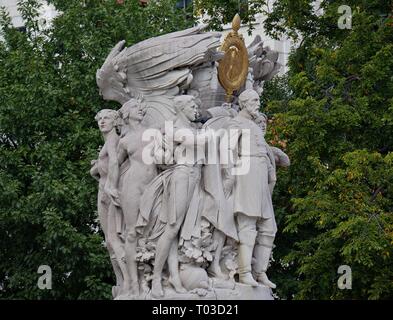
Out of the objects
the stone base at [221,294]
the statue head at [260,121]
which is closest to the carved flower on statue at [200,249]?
the stone base at [221,294]

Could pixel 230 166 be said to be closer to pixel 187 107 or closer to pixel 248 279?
pixel 187 107

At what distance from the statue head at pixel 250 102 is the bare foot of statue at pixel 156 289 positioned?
260cm

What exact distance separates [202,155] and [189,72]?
1247mm

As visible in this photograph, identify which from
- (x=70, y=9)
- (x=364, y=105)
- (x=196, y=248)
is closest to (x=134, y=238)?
(x=196, y=248)

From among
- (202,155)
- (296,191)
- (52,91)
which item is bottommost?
(202,155)

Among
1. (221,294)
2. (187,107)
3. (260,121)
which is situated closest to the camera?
(221,294)

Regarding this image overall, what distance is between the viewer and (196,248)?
1947cm

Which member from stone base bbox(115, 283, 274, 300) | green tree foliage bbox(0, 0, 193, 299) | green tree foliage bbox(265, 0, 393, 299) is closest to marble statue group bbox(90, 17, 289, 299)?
stone base bbox(115, 283, 274, 300)

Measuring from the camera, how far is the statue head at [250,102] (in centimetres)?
2030

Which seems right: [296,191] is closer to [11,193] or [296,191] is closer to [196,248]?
[11,193]

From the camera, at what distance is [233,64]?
21078mm

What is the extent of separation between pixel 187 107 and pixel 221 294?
2484 millimetres

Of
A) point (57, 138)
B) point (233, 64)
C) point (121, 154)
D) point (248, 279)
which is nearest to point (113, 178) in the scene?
point (121, 154)
